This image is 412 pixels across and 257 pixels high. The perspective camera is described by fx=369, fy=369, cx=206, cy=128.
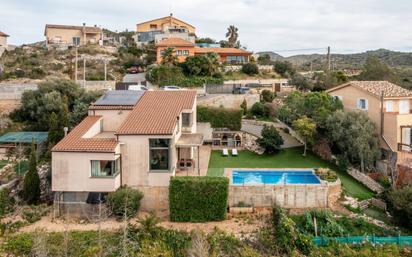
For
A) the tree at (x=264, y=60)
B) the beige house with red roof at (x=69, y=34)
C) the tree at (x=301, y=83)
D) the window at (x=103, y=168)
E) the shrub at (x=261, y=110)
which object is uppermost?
the beige house with red roof at (x=69, y=34)

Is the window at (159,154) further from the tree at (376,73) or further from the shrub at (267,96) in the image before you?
the tree at (376,73)

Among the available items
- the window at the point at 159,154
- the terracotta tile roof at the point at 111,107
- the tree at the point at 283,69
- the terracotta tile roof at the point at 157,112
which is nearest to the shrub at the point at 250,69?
the tree at the point at 283,69

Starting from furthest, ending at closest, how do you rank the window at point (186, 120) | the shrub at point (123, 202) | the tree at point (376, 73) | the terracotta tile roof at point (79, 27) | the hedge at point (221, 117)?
the terracotta tile roof at point (79, 27) → the tree at point (376, 73) → the hedge at point (221, 117) → the window at point (186, 120) → the shrub at point (123, 202)

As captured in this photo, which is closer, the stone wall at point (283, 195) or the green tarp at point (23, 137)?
the stone wall at point (283, 195)

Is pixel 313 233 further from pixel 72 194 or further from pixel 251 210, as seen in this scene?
pixel 72 194

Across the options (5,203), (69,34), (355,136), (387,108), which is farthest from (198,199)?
(69,34)

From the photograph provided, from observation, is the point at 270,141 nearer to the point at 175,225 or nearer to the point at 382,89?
the point at 382,89

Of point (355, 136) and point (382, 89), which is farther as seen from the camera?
point (382, 89)
